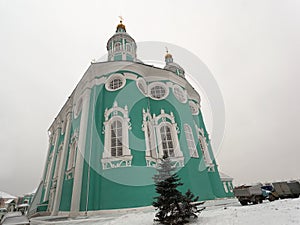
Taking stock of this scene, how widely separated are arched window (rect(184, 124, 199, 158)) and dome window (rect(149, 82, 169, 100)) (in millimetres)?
3627

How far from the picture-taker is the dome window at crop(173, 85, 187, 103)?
17.6 m

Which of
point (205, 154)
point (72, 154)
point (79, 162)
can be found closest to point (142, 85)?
point (79, 162)

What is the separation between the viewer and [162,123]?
15.2 metres

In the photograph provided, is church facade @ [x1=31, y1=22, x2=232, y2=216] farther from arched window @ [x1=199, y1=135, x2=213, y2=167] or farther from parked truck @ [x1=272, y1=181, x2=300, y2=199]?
parked truck @ [x1=272, y1=181, x2=300, y2=199]

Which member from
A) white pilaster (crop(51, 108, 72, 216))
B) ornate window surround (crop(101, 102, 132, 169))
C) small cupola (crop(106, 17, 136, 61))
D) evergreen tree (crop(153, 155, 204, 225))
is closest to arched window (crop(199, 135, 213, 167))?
ornate window surround (crop(101, 102, 132, 169))

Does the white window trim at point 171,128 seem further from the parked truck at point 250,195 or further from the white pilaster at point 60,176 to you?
the white pilaster at point 60,176

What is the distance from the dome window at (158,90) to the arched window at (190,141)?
11.9ft

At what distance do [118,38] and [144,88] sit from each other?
40.6 feet

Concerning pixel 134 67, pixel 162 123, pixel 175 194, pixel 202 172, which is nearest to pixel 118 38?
pixel 134 67

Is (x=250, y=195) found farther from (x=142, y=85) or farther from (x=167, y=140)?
(x=142, y=85)

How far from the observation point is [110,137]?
43.6ft

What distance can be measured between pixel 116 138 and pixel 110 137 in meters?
0.47

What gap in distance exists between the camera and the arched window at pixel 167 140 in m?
14.2

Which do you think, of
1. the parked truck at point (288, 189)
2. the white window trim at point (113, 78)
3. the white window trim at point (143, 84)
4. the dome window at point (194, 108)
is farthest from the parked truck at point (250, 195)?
the dome window at point (194, 108)
